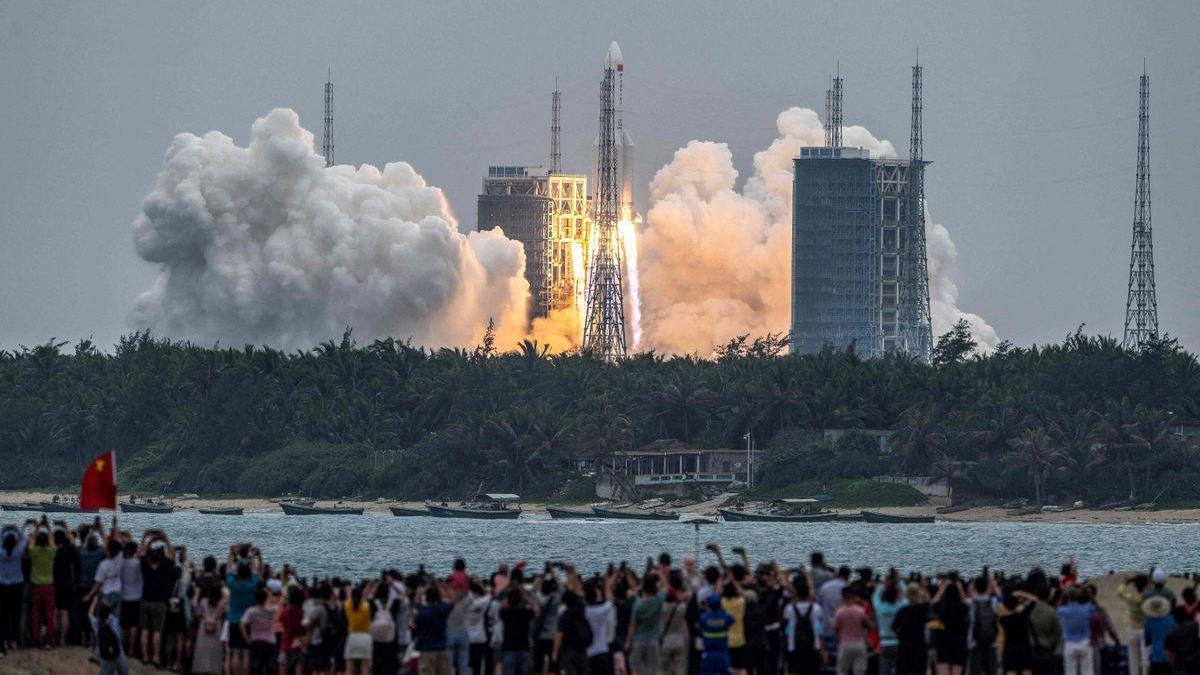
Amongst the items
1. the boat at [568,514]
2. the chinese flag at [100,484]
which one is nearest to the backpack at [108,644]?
the chinese flag at [100,484]

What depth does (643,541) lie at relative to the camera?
5231 inches

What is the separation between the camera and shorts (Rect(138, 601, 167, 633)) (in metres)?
41.8

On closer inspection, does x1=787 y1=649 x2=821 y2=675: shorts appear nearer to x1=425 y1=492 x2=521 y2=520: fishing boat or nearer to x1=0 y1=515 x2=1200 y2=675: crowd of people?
x1=0 y1=515 x2=1200 y2=675: crowd of people

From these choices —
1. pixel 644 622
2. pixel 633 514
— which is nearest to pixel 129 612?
pixel 644 622

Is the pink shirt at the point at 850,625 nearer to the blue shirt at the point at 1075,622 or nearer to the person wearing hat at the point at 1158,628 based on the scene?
the blue shirt at the point at 1075,622

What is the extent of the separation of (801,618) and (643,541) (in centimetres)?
9395

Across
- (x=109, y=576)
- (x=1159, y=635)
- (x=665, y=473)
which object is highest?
(x=665, y=473)

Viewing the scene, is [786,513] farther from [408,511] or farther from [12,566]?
[12,566]

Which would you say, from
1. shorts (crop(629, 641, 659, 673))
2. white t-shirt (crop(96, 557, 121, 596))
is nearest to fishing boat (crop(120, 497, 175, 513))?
white t-shirt (crop(96, 557, 121, 596))

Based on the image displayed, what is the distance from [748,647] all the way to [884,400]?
130 m

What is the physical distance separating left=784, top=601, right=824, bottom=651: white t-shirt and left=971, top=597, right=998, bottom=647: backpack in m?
2.77

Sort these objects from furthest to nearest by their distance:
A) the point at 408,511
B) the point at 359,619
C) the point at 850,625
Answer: the point at 408,511 → the point at 359,619 → the point at 850,625

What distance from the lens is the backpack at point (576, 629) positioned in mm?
38062

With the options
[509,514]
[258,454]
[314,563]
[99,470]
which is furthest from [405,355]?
[99,470]
